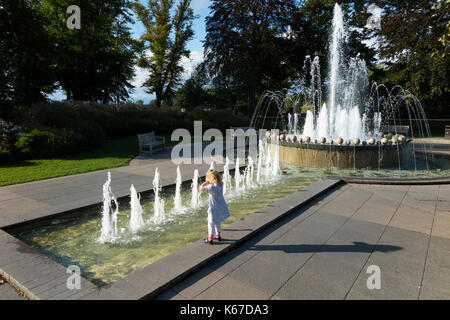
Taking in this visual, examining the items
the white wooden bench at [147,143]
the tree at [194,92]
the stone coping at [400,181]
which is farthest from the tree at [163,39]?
the stone coping at [400,181]

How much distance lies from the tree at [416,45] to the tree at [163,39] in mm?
21880

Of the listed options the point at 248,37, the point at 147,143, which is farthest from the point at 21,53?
the point at 248,37

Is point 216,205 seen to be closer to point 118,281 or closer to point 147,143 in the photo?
point 118,281

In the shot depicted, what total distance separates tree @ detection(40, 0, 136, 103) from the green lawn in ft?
49.5

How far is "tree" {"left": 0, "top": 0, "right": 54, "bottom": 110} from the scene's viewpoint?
1311 cm

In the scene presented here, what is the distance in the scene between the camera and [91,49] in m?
25.7

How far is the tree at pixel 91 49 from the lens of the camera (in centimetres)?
2509

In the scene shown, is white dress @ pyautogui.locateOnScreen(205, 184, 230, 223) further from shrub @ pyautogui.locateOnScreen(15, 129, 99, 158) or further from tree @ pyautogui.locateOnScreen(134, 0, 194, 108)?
tree @ pyautogui.locateOnScreen(134, 0, 194, 108)

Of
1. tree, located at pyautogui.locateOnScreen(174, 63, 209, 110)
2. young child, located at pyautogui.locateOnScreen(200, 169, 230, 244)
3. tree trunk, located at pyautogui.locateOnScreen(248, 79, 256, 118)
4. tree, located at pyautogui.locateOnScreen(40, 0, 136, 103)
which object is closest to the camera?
young child, located at pyautogui.locateOnScreen(200, 169, 230, 244)

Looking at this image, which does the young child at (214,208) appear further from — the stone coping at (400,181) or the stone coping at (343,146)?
the stone coping at (343,146)

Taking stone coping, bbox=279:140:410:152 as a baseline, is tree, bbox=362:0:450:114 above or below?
above

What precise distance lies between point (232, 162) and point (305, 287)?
8.34 meters

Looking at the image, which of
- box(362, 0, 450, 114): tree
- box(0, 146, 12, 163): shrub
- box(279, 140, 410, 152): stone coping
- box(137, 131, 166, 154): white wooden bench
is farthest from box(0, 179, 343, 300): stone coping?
box(362, 0, 450, 114): tree
